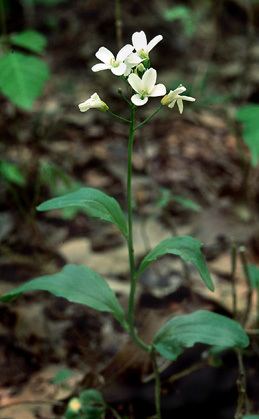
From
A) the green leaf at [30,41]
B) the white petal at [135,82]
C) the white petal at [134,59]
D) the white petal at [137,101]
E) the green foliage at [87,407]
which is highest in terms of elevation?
the green leaf at [30,41]

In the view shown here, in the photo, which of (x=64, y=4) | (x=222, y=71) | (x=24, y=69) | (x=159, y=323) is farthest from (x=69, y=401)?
(x=64, y=4)

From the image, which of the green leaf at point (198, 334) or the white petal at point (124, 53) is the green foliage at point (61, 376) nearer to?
the green leaf at point (198, 334)

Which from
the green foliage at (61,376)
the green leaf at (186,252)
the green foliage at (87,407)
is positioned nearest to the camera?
the green leaf at (186,252)

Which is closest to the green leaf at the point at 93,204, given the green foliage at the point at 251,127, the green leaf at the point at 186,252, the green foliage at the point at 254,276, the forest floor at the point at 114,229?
the green leaf at the point at 186,252

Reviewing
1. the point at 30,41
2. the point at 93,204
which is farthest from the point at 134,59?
the point at 30,41

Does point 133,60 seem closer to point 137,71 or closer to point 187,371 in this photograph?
point 137,71

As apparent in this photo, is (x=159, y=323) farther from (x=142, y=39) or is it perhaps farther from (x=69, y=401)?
(x=142, y=39)

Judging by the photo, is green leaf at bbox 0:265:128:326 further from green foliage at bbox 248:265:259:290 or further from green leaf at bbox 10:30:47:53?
green leaf at bbox 10:30:47:53
